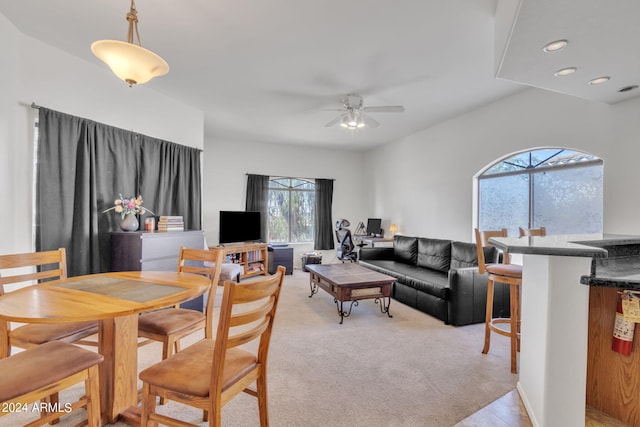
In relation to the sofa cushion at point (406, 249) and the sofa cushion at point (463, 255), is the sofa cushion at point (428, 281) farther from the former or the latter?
the sofa cushion at point (406, 249)

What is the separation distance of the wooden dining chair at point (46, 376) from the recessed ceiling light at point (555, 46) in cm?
323

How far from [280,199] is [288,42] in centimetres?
444

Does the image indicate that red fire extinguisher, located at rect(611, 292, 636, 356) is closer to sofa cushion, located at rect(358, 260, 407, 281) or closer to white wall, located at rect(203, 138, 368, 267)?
sofa cushion, located at rect(358, 260, 407, 281)

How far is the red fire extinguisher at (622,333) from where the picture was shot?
4.06 feet

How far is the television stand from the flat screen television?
0.43 ft

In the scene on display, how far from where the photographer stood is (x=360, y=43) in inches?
109

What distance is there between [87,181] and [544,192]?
533cm

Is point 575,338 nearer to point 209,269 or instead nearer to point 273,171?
point 209,269

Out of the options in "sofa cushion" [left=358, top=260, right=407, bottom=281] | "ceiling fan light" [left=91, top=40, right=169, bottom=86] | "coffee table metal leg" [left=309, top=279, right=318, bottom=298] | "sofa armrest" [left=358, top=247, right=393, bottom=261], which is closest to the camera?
"ceiling fan light" [left=91, top=40, right=169, bottom=86]

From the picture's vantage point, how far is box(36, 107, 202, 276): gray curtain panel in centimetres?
285

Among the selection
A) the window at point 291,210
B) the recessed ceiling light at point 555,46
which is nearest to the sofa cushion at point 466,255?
the recessed ceiling light at point 555,46

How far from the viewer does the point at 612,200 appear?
2.94 meters

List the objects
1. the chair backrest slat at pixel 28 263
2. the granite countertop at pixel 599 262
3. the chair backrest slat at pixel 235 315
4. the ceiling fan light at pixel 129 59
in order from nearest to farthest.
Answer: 1. the granite countertop at pixel 599 262
2. the chair backrest slat at pixel 235 315
3. the ceiling fan light at pixel 129 59
4. the chair backrest slat at pixel 28 263

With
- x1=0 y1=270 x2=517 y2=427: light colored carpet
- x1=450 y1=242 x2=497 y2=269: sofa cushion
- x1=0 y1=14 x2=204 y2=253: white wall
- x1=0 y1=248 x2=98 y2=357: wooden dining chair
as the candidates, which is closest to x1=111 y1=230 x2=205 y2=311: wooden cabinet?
x1=0 y1=14 x2=204 y2=253: white wall
